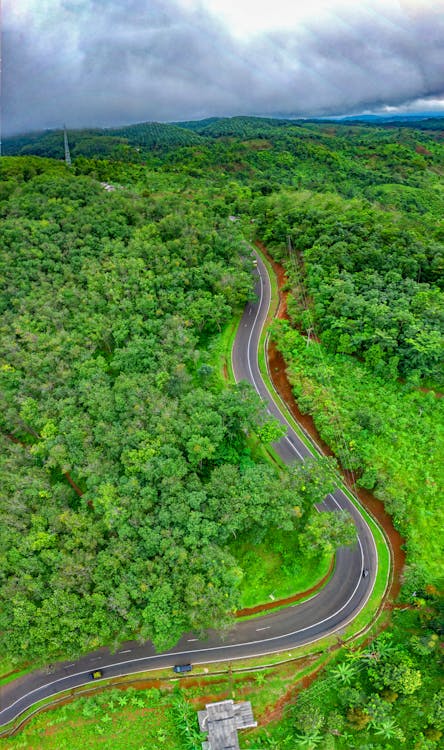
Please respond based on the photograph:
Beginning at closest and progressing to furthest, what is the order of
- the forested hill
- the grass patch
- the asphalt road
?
1. the forested hill
2. the asphalt road
3. the grass patch

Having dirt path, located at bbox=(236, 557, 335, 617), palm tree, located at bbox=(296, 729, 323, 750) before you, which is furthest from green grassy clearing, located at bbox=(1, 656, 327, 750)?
dirt path, located at bbox=(236, 557, 335, 617)

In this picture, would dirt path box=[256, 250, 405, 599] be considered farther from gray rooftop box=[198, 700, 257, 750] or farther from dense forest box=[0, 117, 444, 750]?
gray rooftop box=[198, 700, 257, 750]

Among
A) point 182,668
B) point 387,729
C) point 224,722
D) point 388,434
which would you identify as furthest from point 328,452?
point 224,722

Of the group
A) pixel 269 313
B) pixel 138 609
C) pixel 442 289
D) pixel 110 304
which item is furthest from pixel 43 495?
pixel 442 289

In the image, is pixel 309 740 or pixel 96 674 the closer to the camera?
pixel 309 740

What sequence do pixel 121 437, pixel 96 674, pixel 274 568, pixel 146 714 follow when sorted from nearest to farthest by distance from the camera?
pixel 146 714
pixel 96 674
pixel 274 568
pixel 121 437

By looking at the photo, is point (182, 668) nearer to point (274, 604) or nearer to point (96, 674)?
point (96, 674)
